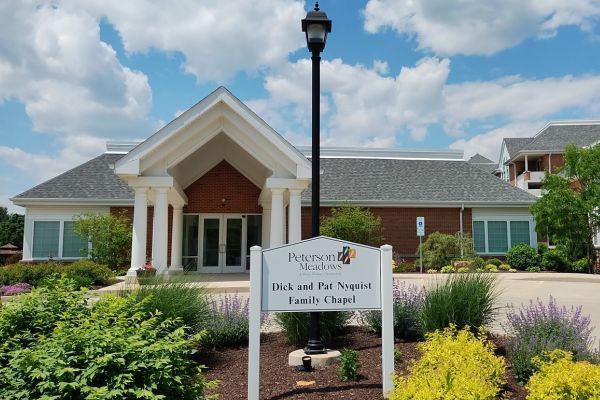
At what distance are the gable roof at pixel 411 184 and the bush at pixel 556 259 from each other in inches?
108

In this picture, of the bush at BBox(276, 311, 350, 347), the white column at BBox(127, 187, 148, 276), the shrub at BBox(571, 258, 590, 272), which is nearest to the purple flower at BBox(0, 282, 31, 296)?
the white column at BBox(127, 187, 148, 276)

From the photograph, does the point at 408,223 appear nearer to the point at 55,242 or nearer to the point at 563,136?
the point at 55,242

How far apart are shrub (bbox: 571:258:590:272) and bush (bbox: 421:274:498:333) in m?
19.3

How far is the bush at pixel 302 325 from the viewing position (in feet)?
22.1

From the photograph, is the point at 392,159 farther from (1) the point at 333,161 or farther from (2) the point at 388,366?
(2) the point at 388,366

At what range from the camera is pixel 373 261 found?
5434 millimetres

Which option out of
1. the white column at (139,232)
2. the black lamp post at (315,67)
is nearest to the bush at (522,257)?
the white column at (139,232)

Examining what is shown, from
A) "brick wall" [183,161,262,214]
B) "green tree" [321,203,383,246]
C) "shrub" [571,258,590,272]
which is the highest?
"brick wall" [183,161,262,214]

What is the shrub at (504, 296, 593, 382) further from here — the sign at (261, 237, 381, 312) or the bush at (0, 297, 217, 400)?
the bush at (0, 297, 217, 400)

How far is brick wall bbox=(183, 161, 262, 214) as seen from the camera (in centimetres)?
2225

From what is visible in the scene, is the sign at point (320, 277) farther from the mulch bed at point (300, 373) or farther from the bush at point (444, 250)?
the bush at point (444, 250)

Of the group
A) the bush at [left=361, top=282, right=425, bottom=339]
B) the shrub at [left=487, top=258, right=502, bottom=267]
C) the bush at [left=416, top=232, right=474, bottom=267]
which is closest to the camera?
the bush at [left=361, top=282, right=425, bottom=339]

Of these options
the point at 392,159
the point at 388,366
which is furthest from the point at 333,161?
the point at 388,366

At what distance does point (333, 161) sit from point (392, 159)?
361cm
